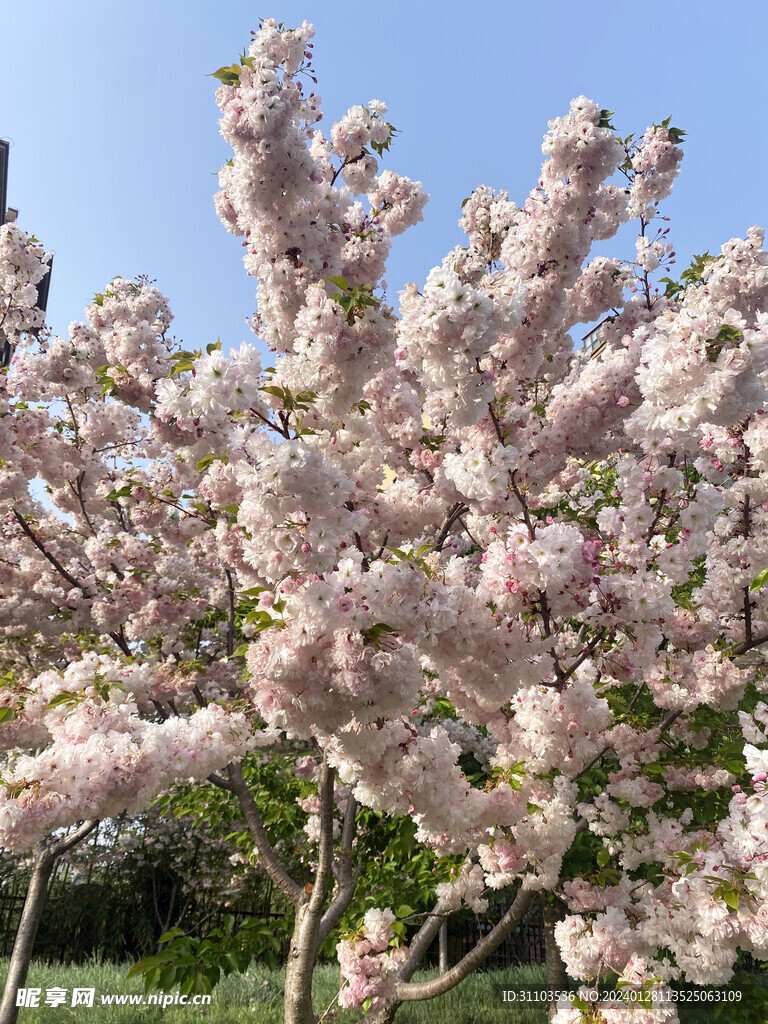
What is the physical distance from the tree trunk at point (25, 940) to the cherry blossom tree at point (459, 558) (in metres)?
1.40

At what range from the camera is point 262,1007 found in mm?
6680

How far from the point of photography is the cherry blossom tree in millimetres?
2619

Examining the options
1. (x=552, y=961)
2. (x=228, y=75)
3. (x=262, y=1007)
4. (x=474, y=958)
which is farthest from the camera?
(x=262, y=1007)

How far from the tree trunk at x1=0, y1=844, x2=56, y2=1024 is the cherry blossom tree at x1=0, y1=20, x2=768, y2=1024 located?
4.60 ft

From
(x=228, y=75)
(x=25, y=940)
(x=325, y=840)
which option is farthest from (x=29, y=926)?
(x=228, y=75)

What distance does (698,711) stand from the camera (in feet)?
16.2

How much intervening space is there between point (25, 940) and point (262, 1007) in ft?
9.21

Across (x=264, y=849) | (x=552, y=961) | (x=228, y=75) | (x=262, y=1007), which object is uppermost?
(x=228, y=75)

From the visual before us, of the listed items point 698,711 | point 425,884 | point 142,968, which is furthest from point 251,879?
point 698,711

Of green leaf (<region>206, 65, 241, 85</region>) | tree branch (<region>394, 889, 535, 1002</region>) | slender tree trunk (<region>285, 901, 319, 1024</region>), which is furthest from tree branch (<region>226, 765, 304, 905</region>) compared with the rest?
green leaf (<region>206, 65, 241, 85</region>)

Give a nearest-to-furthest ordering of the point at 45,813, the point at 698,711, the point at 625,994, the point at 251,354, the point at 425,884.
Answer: the point at 251,354
the point at 45,813
the point at 625,994
the point at 698,711
the point at 425,884

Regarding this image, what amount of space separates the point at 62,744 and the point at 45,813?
1.17 feet

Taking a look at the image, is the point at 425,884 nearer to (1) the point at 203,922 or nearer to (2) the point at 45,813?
(2) the point at 45,813

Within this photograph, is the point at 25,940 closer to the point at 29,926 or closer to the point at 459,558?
the point at 29,926
